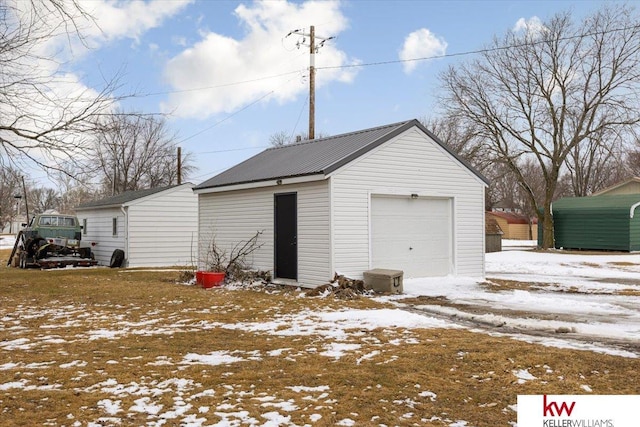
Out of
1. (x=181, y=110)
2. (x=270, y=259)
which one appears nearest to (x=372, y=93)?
(x=270, y=259)

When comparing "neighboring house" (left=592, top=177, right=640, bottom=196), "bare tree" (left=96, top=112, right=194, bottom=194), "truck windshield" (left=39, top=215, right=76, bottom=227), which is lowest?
"truck windshield" (left=39, top=215, right=76, bottom=227)

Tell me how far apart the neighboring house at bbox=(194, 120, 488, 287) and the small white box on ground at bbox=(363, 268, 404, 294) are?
38 cm

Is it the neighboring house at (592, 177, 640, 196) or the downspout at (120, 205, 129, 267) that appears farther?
the neighboring house at (592, 177, 640, 196)

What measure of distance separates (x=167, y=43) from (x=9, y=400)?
11.7 metres

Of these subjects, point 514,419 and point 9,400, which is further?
point 9,400

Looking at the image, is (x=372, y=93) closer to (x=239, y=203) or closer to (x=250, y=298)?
(x=239, y=203)

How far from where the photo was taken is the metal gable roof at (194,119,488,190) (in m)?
12.2

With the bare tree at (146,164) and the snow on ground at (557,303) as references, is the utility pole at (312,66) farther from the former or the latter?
the bare tree at (146,164)

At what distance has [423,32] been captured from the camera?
61.9ft

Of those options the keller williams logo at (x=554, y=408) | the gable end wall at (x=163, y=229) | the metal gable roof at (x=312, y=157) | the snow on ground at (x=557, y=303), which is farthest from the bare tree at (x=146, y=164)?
the keller williams logo at (x=554, y=408)

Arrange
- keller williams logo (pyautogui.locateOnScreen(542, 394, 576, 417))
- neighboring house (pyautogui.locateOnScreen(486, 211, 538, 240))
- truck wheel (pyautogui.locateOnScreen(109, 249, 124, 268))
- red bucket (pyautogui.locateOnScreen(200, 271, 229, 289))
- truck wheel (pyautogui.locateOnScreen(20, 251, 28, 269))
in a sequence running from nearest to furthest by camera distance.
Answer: keller williams logo (pyautogui.locateOnScreen(542, 394, 576, 417))
red bucket (pyautogui.locateOnScreen(200, 271, 229, 289))
truck wheel (pyautogui.locateOnScreen(20, 251, 28, 269))
truck wheel (pyautogui.locateOnScreen(109, 249, 124, 268))
neighboring house (pyautogui.locateOnScreen(486, 211, 538, 240))

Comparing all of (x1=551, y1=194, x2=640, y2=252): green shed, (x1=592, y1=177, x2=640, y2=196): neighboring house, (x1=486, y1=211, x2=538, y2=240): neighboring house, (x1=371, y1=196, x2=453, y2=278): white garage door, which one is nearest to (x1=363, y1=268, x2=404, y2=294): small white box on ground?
(x1=371, y1=196, x2=453, y2=278): white garage door

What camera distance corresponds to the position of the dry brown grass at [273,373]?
4.13 metres

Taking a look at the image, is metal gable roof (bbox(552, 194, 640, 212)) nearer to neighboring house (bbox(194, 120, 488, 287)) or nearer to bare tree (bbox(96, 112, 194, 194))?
neighboring house (bbox(194, 120, 488, 287))
